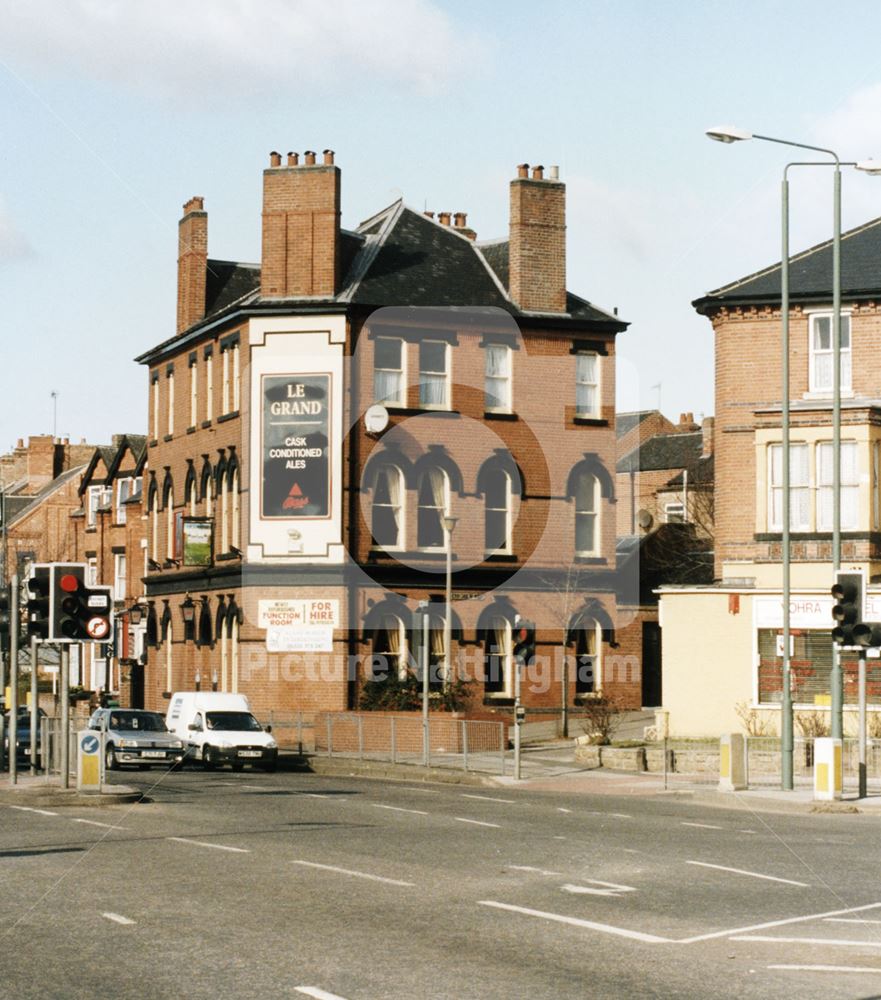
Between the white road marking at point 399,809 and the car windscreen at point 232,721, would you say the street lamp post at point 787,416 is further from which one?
the car windscreen at point 232,721

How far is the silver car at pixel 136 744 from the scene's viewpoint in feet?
133

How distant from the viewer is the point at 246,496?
51469 mm

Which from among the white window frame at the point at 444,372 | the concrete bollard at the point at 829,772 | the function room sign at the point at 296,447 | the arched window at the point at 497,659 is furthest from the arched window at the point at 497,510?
the concrete bollard at the point at 829,772

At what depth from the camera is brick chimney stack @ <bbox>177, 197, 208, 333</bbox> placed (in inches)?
2298

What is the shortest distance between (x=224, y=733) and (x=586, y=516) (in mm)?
17503

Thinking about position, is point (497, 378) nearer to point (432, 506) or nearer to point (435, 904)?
point (432, 506)

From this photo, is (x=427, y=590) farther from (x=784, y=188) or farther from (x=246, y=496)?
(x=784, y=188)

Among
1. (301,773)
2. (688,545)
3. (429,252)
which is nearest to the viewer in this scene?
(301,773)

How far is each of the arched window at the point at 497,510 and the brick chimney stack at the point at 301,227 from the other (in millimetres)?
7462

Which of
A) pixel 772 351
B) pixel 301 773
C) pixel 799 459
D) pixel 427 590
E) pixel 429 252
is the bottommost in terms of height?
pixel 301 773

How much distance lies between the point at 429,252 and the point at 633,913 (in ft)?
136

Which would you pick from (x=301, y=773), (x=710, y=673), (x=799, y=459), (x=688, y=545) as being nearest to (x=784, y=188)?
(x=799, y=459)

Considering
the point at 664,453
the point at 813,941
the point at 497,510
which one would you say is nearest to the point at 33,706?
the point at 497,510

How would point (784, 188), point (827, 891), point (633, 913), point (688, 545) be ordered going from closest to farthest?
point (633, 913) < point (827, 891) < point (784, 188) < point (688, 545)
